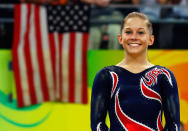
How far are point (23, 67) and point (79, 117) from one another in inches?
35.9

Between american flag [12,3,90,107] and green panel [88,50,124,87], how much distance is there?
0.07 m

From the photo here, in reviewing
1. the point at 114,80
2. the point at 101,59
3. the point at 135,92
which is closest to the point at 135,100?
the point at 135,92

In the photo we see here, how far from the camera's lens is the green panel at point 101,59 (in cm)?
427

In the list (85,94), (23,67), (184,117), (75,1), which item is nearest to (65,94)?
(85,94)

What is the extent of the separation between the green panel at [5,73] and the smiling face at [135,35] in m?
2.57

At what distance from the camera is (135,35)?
2.01 metres

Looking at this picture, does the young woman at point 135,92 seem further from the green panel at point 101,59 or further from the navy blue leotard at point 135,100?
the green panel at point 101,59

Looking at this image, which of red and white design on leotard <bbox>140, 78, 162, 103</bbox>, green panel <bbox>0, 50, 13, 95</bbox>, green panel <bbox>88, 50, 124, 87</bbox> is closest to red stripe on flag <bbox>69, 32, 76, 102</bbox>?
green panel <bbox>88, 50, 124, 87</bbox>

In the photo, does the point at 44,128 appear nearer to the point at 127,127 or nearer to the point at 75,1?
the point at 75,1

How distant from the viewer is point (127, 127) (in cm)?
197

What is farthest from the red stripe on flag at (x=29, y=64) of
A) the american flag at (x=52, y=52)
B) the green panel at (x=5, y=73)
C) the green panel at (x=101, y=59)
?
the green panel at (x=101, y=59)

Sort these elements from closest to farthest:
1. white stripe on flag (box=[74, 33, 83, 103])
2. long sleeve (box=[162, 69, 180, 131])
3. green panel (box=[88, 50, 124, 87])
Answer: long sleeve (box=[162, 69, 180, 131])
green panel (box=[88, 50, 124, 87])
white stripe on flag (box=[74, 33, 83, 103])

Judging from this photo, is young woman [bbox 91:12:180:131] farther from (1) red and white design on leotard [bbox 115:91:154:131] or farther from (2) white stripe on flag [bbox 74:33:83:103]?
(2) white stripe on flag [bbox 74:33:83:103]

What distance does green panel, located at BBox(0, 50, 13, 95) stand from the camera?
4305 millimetres
